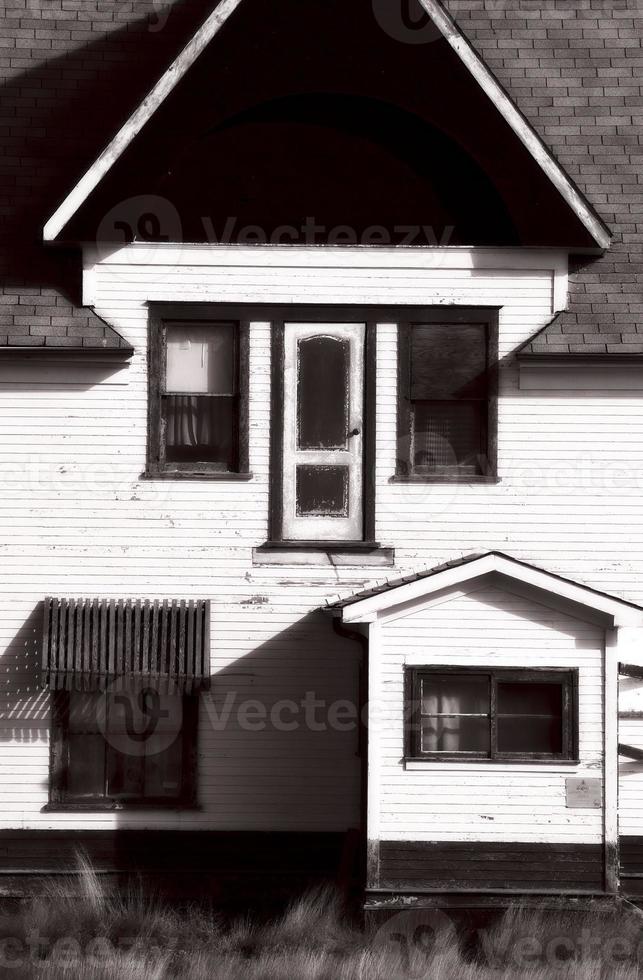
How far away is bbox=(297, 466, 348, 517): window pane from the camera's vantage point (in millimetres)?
13070

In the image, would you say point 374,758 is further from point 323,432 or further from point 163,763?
point 323,432

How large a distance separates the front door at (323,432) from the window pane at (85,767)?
3064mm

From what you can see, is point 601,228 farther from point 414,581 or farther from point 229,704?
point 229,704

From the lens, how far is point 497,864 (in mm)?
11484

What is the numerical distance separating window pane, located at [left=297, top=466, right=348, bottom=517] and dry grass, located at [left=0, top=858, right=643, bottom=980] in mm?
3951

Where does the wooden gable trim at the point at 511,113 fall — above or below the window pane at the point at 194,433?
above

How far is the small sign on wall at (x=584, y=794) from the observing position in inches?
452

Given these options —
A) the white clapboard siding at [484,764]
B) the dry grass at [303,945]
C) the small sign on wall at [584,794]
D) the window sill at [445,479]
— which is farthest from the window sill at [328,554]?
the dry grass at [303,945]

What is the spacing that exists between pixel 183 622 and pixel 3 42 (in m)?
7.45

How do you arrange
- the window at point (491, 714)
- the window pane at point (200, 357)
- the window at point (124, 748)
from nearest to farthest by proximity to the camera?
1. the window at point (491, 714)
2. the window at point (124, 748)
3. the window pane at point (200, 357)

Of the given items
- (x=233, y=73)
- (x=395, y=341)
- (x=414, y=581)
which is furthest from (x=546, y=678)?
(x=233, y=73)

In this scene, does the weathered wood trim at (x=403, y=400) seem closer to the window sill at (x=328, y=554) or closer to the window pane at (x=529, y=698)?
the window sill at (x=328, y=554)

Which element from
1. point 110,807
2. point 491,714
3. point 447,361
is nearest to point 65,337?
point 447,361

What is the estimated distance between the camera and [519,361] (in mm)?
13078
